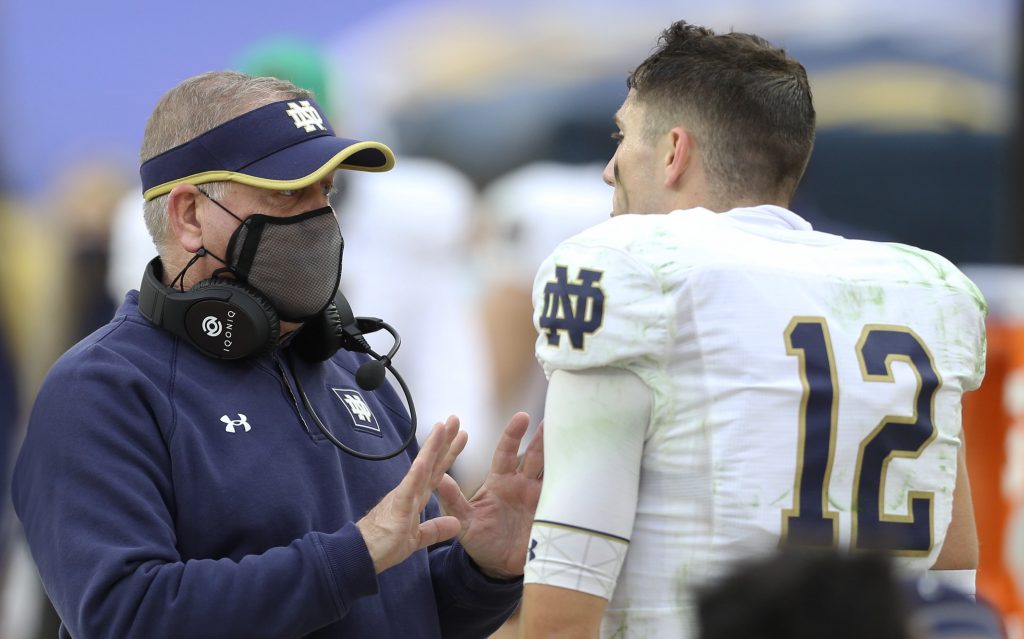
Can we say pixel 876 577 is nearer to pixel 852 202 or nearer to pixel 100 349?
pixel 100 349

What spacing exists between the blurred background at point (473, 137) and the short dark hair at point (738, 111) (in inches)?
130

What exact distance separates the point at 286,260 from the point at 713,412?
0.81 m

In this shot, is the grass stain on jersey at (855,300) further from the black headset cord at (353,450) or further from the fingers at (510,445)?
the black headset cord at (353,450)

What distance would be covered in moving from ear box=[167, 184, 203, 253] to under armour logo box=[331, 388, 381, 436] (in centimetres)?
38

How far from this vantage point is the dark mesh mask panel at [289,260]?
257 cm

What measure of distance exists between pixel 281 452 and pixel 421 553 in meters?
0.39

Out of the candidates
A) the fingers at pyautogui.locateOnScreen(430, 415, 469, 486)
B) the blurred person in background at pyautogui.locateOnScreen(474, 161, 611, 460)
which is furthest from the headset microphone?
the blurred person in background at pyautogui.locateOnScreen(474, 161, 611, 460)

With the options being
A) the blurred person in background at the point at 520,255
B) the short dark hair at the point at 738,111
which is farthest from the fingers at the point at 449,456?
the blurred person in background at the point at 520,255

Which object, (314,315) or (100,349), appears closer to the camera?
(100,349)

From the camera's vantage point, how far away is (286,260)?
258 centimetres

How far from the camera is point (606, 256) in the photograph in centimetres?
223

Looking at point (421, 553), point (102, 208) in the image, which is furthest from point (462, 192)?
point (421, 553)

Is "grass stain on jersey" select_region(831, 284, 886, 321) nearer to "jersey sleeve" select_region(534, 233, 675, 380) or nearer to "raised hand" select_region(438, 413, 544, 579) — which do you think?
"jersey sleeve" select_region(534, 233, 675, 380)

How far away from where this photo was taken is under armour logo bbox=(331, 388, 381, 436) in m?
2.71
